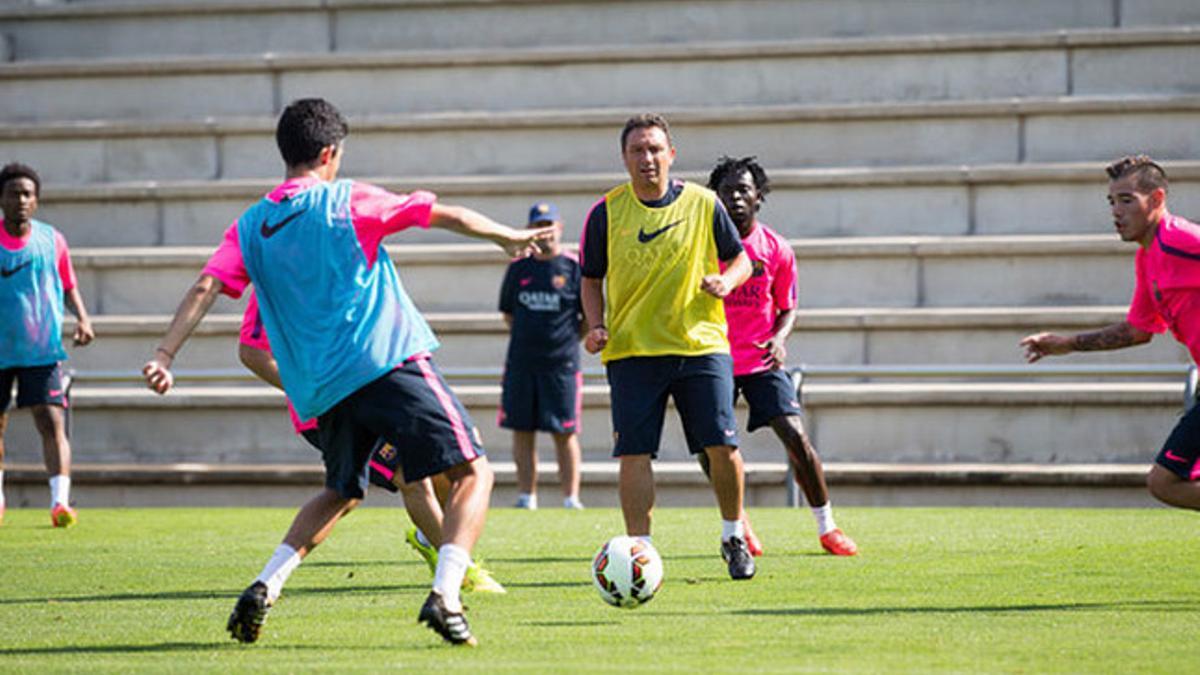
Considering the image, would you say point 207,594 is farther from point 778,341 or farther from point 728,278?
point 778,341

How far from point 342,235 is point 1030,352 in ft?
11.0

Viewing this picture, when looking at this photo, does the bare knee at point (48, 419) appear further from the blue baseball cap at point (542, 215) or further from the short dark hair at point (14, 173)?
the blue baseball cap at point (542, 215)

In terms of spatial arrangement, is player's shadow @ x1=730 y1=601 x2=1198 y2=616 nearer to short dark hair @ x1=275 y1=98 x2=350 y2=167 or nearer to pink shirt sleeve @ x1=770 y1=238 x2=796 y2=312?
short dark hair @ x1=275 y1=98 x2=350 y2=167

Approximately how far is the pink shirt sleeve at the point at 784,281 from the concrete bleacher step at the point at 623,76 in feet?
28.7

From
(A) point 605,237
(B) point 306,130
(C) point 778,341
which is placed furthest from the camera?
(C) point 778,341

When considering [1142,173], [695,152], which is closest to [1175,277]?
[1142,173]

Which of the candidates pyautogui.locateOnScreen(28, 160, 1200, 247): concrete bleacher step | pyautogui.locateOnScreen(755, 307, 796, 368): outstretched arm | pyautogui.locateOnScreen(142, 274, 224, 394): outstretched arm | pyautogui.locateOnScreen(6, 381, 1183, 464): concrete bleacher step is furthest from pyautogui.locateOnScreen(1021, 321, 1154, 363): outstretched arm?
pyautogui.locateOnScreen(28, 160, 1200, 247): concrete bleacher step

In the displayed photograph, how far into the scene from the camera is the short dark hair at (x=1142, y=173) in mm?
8344

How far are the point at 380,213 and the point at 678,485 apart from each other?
9.81 meters

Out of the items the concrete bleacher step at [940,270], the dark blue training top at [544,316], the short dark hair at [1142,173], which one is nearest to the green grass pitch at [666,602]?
the short dark hair at [1142,173]

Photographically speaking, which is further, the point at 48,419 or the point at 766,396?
the point at 48,419

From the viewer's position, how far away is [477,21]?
20.8 meters

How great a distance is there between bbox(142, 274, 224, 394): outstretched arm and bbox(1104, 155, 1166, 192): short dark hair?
3866 millimetres

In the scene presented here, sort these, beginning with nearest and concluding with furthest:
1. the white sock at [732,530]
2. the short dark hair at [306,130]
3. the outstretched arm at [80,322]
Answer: the short dark hair at [306,130] < the white sock at [732,530] < the outstretched arm at [80,322]
